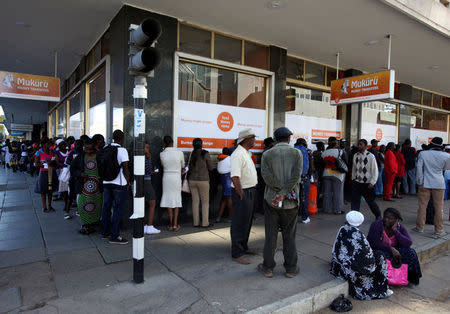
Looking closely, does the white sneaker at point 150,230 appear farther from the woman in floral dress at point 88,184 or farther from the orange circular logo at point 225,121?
the orange circular logo at point 225,121

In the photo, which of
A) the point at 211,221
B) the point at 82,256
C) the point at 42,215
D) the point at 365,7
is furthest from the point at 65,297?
the point at 365,7

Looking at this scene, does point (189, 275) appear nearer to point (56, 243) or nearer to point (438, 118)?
point (56, 243)

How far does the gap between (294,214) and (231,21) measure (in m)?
4.62

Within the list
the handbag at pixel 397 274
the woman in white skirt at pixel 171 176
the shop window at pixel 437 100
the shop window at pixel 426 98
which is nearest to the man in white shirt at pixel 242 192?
the woman in white skirt at pixel 171 176

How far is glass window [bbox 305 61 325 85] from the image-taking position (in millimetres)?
9094

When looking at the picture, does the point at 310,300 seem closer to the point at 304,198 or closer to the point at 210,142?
the point at 304,198

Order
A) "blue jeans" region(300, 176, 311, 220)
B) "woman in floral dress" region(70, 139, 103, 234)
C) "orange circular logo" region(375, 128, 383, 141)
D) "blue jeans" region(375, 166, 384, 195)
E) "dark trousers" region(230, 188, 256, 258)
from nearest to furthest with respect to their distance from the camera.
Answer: "dark trousers" region(230, 188, 256, 258) < "woman in floral dress" region(70, 139, 103, 234) < "blue jeans" region(300, 176, 311, 220) < "blue jeans" region(375, 166, 384, 195) < "orange circular logo" region(375, 128, 383, 141)

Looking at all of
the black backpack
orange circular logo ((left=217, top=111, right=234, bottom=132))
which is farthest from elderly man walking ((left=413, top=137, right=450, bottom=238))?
the black backpack

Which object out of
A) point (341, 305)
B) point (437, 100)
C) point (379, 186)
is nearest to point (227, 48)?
point (341, 305)

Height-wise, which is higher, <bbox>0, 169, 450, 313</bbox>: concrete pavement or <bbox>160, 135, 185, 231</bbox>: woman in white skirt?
<bbox>160, 135, 185, 231</bbox>: woman in white skirt

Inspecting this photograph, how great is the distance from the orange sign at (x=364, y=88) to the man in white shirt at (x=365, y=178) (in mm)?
1331

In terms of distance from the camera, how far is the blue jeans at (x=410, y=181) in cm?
1083

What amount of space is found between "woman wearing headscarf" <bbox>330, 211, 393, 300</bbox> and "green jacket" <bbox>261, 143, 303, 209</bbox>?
738 millimetres

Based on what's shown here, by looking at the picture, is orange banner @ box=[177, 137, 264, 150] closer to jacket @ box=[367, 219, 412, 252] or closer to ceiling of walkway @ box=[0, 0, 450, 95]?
ceiling of walkway @ box=[0, 0, 450, 95]
